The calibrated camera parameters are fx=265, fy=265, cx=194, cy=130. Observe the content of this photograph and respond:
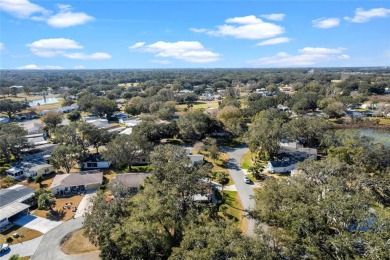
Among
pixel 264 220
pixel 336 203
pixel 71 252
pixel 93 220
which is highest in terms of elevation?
pixel 336 203

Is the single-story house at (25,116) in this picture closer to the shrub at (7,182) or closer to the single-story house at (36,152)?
the single-story house at (36,152)

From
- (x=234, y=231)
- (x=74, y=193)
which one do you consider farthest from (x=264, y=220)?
(x=74, y=193)

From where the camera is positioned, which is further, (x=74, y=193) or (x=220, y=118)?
(x=220, y=118)

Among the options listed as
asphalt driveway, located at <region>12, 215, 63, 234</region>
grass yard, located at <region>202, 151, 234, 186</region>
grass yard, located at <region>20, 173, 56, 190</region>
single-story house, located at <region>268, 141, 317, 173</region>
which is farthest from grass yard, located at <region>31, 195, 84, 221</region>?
single-story house, located at <region>268, 141, 317, 173</region>

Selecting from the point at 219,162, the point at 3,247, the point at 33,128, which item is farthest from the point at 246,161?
the point at 33,128

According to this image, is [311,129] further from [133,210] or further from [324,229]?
[133,210]

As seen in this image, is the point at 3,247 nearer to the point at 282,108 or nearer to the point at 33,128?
the point at 33,128
